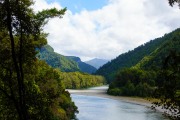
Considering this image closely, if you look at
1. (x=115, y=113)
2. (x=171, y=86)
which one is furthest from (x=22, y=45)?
(x=115, y=113)

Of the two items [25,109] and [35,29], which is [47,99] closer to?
[25,109]

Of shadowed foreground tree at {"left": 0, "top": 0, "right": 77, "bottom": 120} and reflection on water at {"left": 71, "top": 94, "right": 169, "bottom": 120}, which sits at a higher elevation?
shadowed foreground tree at {"left": 0, "top": 0, "right": 77, "bottom": 120}

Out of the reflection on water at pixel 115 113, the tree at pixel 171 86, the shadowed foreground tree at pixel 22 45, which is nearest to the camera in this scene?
the tree at pixel 171 86

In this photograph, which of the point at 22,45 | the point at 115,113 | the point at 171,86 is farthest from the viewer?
the point at 115,113

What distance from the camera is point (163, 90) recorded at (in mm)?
14719

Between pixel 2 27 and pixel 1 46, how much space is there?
4.56 ft

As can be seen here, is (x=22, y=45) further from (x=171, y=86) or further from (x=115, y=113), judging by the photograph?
(x=115, y=113)

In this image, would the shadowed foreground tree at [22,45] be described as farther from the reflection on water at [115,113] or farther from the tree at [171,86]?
the reflection on water at [115,113]

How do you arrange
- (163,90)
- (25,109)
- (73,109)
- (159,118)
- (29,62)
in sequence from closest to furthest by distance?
(163,90), (25,109), (29,62), (73,109), (159,118)

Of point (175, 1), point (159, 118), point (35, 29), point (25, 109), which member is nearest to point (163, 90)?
point (175, 1)

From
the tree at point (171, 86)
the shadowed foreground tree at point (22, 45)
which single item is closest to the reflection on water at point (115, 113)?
the shadowed foreground tree at point (22, 45)

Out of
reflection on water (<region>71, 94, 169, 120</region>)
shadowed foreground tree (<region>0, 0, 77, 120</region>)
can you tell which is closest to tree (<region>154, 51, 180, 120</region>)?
shadowed foreground tree (<region>0, 0, 77, 120</region>)

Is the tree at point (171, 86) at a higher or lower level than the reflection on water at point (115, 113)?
higher

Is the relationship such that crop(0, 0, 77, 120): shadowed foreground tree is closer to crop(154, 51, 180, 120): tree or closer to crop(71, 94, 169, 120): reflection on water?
crop(154, 51, 180, 120): tree
